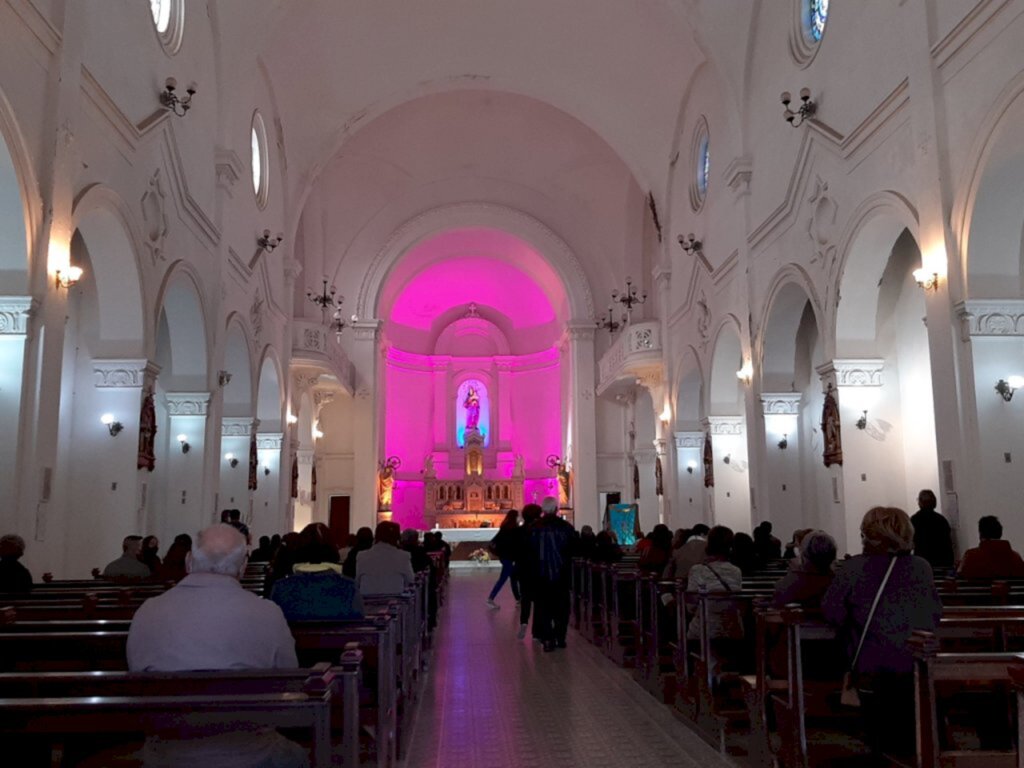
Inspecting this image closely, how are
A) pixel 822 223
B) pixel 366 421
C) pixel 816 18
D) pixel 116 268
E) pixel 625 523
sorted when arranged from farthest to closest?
pixel 366 421
pixel 625 523
pixel 816 18
pixel 822 223
pixel 116 268

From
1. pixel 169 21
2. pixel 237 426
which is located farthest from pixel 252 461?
pixel 169 21

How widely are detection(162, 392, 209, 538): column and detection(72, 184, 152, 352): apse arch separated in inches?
103

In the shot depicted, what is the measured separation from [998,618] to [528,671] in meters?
4.82

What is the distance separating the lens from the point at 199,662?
3.13 meters

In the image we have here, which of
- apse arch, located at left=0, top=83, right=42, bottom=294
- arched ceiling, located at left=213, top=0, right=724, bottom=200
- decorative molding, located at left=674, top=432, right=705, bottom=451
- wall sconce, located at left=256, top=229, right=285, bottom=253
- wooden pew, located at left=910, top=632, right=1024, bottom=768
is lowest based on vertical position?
wooden pew, located at left=910, top=632, right=1024, bottom=768

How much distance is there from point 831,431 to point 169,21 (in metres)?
10.2

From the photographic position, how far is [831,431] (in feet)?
38.3

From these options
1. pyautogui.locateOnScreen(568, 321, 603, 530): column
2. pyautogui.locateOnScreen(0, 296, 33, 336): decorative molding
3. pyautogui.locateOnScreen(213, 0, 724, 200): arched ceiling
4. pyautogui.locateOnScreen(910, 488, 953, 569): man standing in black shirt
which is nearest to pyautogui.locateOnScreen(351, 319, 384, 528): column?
pyautogui.locateOnScreen(568, 321, 603, 530): column

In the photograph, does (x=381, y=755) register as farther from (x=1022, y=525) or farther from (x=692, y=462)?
(x=692, y=462)

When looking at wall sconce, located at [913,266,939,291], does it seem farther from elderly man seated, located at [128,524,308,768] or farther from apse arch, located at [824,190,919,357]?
elderly man seated, located at [128,524,308,768]

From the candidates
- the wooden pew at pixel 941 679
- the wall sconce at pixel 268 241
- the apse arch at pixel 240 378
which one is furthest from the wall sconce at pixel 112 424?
the wooden pew at pixel 941 679

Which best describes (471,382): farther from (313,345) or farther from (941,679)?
(941,679)

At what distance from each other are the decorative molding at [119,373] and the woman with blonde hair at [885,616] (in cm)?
924

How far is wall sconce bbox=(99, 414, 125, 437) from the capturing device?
429 inches
